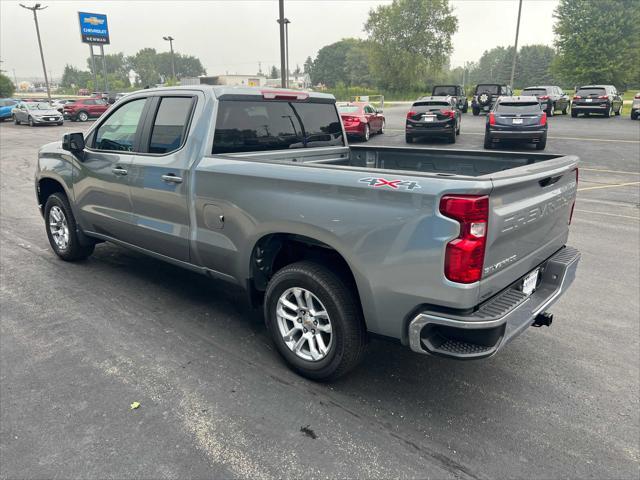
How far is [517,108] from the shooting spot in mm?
15969

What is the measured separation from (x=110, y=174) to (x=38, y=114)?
101 feet

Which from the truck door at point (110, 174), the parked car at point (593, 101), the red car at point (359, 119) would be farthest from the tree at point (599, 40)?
the truck door at point (110, 174)

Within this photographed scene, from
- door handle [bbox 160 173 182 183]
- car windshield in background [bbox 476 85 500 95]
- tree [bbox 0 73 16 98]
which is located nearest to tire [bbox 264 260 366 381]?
door handle [bbox 160 173 182 183]

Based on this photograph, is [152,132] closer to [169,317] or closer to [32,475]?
[169,317]

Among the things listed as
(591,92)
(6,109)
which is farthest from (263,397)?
(6,109)

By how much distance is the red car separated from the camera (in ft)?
63.9

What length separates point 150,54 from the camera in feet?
585

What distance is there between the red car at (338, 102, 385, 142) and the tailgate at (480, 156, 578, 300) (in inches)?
618

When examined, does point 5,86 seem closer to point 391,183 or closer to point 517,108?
point 517,108

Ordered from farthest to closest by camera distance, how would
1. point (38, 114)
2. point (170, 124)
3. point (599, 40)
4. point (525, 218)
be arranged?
1. point (599, 40)
2. point (38, 114)
3. point (170, 124)
4. point (525, 218)

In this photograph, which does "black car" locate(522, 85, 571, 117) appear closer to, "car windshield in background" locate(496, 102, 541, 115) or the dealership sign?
"car windshield in background" locate(496, 102, 541, 115)

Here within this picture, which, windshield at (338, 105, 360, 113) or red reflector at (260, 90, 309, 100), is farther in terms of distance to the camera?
windshield at (338, 105, 360, 113)

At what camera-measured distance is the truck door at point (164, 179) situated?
3848mm

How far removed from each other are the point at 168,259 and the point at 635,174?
1287 centimetres
